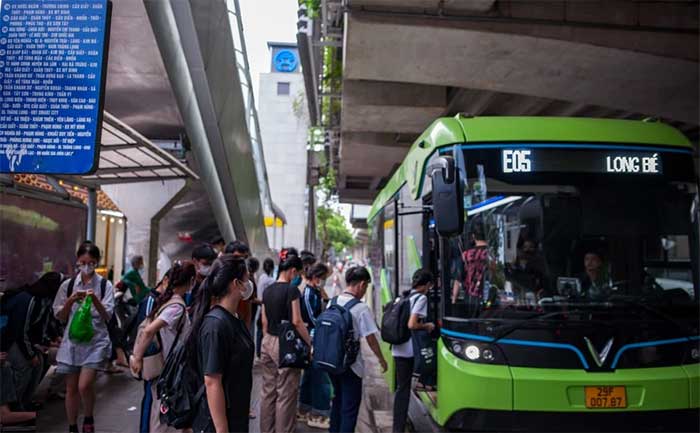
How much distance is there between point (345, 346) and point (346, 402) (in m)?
0.54

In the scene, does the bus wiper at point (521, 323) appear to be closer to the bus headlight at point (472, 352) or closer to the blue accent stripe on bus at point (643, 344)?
the bus headlight at point (472, 352)

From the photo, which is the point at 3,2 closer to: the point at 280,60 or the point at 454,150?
the point at 454,150

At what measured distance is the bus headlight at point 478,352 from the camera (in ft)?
15.3

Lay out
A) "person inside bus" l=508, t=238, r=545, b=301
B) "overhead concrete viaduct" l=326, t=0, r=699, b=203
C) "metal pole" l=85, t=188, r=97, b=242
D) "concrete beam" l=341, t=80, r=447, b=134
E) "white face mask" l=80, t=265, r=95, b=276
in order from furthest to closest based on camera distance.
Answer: "concrete beam" l=341, t=80, r=447, b=134 < "metal pole" l=85, t=188, r=97, b=242 < "overhead concrete viaduct" l=326, t=0, r=699, b=203 < "white face mask" l=80, t=265, r=95, b=276 < "person inside bus" l=508, t=238, r=545, b=301

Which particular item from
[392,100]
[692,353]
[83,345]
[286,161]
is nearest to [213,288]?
[83,345]

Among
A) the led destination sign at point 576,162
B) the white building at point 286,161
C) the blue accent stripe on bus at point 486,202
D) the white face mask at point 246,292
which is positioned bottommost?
the white face mask at point 246,292

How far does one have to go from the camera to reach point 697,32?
7.88 m

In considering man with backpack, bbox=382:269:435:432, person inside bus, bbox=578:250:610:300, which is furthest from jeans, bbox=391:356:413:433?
person inside bus, bbox=578:250:610:300

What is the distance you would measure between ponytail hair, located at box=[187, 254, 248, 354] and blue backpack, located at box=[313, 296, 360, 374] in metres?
1.74

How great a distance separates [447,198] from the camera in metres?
4.70

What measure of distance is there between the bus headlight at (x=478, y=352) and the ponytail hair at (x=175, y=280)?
2440 mm

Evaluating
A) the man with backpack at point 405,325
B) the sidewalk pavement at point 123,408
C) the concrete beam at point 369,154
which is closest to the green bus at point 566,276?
the man with backpack at point 405,325

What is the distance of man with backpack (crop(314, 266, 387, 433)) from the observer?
4641 mm

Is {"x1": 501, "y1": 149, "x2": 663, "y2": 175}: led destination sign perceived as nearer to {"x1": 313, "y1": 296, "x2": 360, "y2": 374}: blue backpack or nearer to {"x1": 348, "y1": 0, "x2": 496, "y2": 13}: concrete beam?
{"x1": 313, "y1": 296, "x2": 360, "y2": 374}: blue backpack
